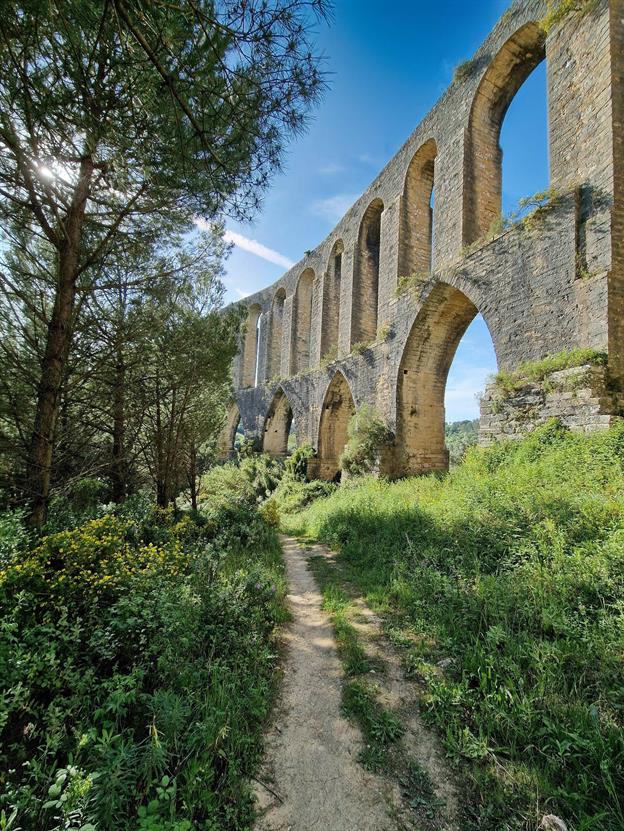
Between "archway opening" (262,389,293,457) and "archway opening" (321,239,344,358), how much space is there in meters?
4.26

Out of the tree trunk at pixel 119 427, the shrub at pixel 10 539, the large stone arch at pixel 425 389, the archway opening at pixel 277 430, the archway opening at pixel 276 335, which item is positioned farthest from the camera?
the archway opening at pixel 276 335

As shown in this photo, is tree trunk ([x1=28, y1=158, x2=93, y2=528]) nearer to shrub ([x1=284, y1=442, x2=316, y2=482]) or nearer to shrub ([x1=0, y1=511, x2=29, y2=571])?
shrub ([x1=0, y1=511, x2=29, y2=571])

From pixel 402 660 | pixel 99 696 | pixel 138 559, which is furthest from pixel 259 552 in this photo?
pixel 99 696

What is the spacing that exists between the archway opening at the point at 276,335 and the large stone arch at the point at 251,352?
2.03 metres

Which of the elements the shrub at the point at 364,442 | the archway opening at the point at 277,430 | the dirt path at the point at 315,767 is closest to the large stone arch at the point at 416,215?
the shrub at the point at 364,442

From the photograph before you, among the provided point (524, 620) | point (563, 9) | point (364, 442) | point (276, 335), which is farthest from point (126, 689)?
point (276, 335)

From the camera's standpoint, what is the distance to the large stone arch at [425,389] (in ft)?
31.8

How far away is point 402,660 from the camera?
2951 mm

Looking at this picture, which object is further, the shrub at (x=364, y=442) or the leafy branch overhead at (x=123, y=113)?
the shrub at (x=364, y=442)

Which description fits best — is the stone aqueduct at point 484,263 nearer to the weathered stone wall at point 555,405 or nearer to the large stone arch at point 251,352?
the weathered stone wall at point 555,405

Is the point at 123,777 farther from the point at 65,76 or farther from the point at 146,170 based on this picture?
the point at 146,170

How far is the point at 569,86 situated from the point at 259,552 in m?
9.85

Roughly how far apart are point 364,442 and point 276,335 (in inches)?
455

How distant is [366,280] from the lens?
13.2m
